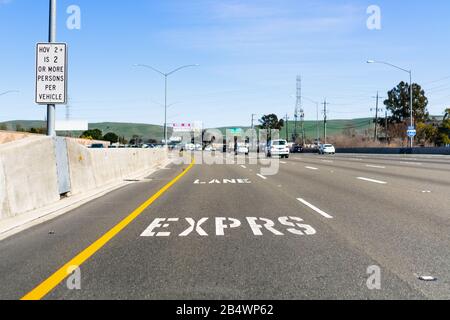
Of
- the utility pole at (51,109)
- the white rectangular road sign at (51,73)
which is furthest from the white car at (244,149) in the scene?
the white rectangular road sign at (51,73)

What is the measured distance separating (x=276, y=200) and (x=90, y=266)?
25.3 feet

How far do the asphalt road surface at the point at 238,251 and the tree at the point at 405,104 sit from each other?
346ft

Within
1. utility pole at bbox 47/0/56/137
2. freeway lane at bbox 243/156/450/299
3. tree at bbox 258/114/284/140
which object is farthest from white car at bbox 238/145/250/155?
tree at bbox 258/114/284/140

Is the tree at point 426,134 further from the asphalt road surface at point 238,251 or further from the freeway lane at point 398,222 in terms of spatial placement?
the asphalt road surface at point 238,251

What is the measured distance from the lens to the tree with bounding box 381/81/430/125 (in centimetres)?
11212

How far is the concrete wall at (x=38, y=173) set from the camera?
403 inches

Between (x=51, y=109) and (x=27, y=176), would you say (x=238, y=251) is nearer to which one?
(x=27, y=176)

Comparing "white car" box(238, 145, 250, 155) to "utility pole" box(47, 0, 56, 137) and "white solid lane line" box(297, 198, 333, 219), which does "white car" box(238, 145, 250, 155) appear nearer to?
"utility pole" box(47, 0, 56, 137)

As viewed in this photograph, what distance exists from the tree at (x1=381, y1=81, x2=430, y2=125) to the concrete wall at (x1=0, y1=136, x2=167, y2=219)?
103225mm

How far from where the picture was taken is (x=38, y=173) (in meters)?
12.0

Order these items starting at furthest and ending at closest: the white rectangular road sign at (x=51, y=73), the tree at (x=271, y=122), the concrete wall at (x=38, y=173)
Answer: the tree at (x=271, y=122)
the white rectangular road sign at (x=51, y=73)
the concrete wall at (x=38, y=173)

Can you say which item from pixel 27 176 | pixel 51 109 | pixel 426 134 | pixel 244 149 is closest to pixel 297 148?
pixel 244 149

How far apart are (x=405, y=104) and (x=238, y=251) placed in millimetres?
115490
